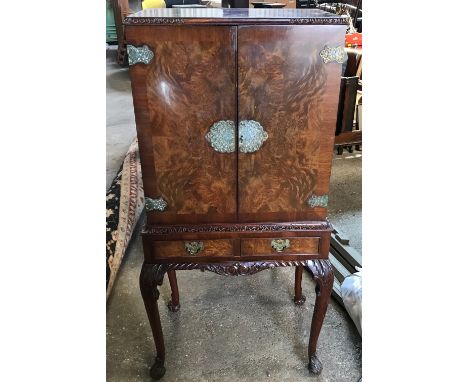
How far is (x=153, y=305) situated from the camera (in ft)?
4.50

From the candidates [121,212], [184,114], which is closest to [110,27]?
[121,212]

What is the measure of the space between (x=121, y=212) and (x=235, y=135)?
122 centimetres

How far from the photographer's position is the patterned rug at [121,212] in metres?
1.97

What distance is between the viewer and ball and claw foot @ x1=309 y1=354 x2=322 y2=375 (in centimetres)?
149

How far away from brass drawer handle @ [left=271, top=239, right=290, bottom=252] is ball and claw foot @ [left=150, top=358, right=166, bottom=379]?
64 centimetres

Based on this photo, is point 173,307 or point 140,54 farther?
point 173,307

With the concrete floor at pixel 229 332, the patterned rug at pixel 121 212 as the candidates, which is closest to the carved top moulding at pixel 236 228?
the concrete floor at pixel 229 332

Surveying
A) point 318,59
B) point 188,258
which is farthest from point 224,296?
point 318,59

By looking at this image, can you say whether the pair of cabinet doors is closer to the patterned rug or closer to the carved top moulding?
the carved top moulding

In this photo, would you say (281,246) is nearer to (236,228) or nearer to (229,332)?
(236,228)

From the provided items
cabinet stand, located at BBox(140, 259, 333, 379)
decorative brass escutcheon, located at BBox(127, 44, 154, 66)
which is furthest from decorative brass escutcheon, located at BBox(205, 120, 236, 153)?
cabinet stand, located at BBox(140, 259, 333, 379)

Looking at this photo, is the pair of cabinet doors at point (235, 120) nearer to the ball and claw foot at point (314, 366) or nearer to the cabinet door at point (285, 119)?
the cabinet door at point (285, 119)

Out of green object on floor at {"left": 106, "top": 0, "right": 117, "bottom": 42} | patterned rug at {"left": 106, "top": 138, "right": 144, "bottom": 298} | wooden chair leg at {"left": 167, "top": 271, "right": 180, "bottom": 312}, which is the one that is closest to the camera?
wooden chair leg at {"left": 167, "top": 271, "right": 180, "bottom": 312}

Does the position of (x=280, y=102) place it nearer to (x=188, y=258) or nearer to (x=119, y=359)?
(x=188, y=258)
